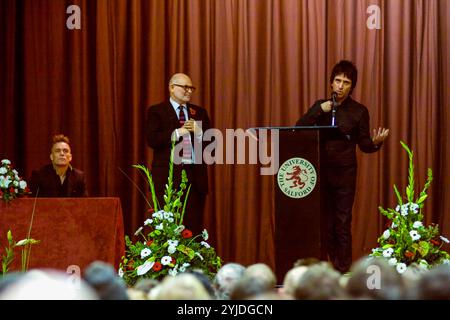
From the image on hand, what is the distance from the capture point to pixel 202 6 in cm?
543

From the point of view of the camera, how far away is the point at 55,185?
429 cm

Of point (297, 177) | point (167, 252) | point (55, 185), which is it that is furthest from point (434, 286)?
point (55, 185)

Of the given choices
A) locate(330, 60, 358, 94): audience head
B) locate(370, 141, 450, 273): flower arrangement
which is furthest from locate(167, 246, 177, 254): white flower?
locate(330, 60, 358, 94): audience head

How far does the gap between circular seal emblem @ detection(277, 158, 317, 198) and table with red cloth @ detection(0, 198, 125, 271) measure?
104cm

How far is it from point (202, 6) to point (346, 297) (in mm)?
4857

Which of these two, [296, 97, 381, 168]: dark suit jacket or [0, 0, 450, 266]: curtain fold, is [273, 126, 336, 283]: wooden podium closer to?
[296, 97, 381, 168]: dark suit jacket

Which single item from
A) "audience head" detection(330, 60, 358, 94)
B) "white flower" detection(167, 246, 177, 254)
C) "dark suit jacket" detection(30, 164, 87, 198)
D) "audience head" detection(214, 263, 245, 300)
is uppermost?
"audience head" detection(330, 60, 358, 94)

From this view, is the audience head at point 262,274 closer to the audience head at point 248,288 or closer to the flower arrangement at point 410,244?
the audience head at point 248,288

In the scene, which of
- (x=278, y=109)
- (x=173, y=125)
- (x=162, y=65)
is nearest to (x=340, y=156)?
(x=173, y=125)

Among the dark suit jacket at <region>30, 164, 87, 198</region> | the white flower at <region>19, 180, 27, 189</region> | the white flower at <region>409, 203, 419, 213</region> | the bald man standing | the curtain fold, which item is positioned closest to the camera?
the white flower at <region>409, 203, 419, 213</region>

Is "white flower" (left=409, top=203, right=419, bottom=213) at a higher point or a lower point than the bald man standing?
lower

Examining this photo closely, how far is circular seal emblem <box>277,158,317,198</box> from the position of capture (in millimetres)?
3373

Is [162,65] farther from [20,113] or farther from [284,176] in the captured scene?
[284,176]

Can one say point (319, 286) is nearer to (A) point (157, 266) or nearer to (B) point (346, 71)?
(A) point (157, 266)
